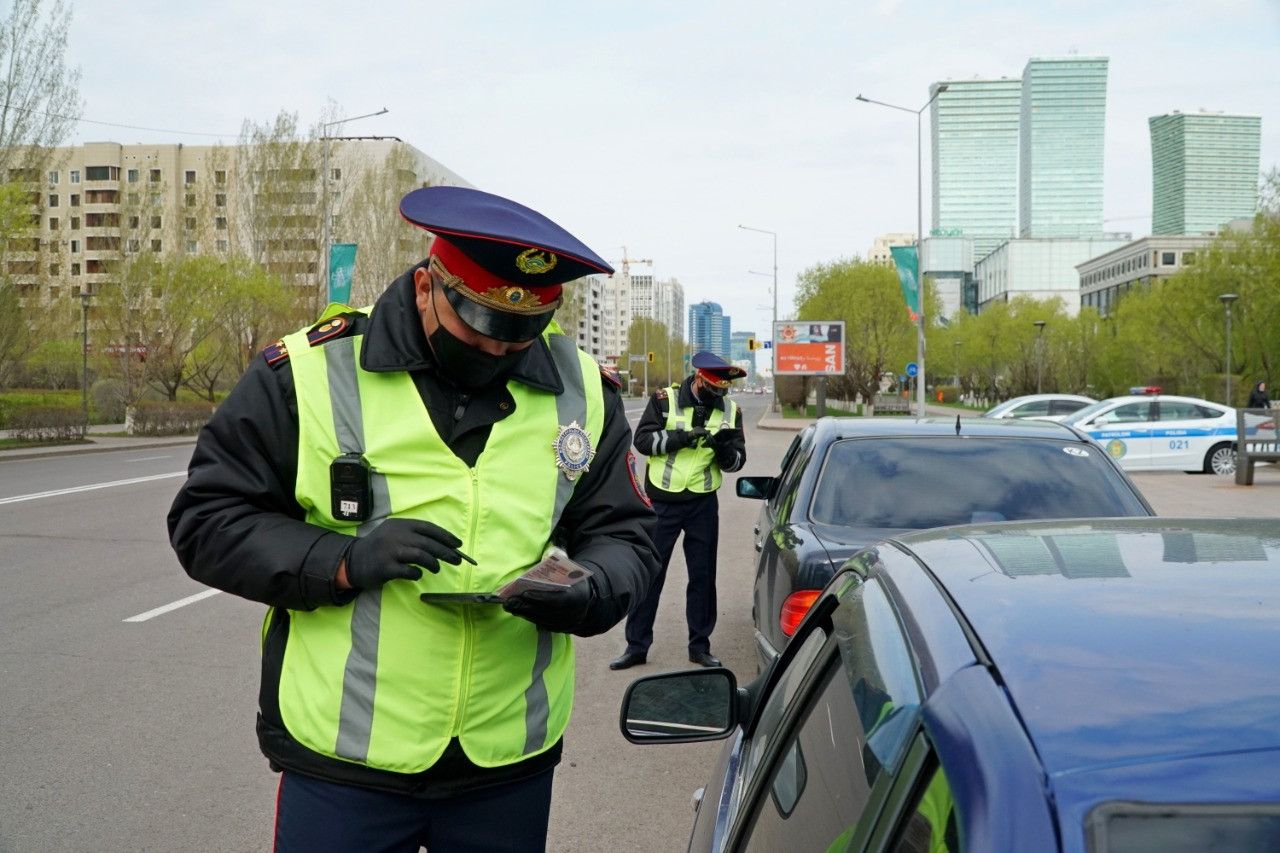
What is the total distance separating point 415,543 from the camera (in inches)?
83.8

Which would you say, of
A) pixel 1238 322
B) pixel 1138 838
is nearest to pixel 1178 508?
pixel 1138 838

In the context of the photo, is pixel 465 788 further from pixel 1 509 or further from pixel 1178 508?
pixel 1178 508

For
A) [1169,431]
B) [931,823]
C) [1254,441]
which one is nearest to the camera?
[931,823]

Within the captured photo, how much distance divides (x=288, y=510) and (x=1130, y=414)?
2279 centimetres

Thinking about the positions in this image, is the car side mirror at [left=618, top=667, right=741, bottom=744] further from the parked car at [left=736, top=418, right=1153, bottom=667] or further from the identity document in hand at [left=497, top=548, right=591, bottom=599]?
the parked car at [left=736, top=418, right=1153, bottom=667]

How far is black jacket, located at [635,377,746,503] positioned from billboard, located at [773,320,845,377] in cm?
4218

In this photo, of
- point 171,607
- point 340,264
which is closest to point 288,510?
point 171,607

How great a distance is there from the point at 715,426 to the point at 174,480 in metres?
14.2

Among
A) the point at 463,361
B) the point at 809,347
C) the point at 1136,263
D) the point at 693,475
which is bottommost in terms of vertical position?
the point at 693,475

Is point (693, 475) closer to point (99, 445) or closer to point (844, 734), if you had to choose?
point (844, 734)

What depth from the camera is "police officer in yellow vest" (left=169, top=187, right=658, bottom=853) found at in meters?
2.20

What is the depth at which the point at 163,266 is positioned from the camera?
38.0 m

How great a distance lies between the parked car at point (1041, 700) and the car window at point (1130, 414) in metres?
22.3

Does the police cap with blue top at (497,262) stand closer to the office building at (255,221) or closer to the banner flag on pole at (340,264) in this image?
the banner flag on pole at (340,264)
